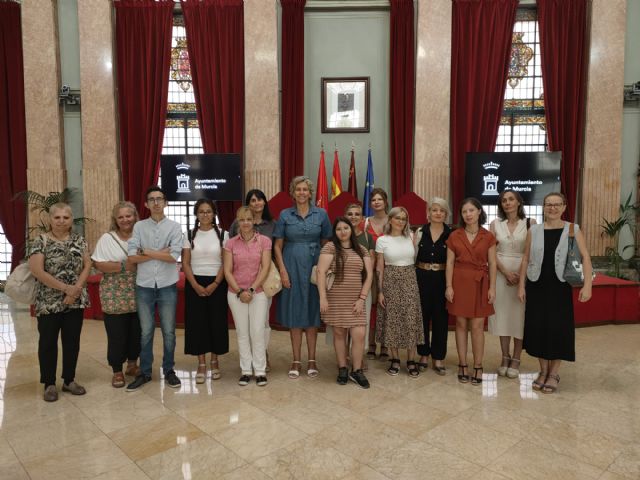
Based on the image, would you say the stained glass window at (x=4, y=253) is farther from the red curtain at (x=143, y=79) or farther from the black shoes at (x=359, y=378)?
the black shoes at (x=359, y=378)

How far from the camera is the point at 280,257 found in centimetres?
394

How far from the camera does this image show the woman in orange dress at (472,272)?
3748 millimetres

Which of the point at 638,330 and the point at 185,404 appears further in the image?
the point at 638,330

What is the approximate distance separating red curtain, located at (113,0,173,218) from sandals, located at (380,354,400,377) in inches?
199

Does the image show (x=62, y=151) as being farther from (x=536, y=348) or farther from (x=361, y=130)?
(x=536, y=348)

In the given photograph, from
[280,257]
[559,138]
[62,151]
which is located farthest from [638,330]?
[62,151]

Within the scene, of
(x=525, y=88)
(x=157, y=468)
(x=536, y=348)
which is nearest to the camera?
(x=157, y=468)

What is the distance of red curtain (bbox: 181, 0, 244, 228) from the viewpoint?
7258mm

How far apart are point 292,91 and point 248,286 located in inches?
177

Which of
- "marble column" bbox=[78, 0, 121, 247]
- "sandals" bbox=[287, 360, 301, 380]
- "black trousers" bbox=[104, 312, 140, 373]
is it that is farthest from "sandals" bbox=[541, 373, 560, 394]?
"marble column" bbox=[78, 0, 121, 247]

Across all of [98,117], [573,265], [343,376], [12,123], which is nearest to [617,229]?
[573,265]

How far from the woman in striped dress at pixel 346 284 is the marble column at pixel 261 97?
3.78 metres

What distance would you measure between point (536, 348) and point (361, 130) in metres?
4.71

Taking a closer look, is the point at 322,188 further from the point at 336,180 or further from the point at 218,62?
the point at 218,62
